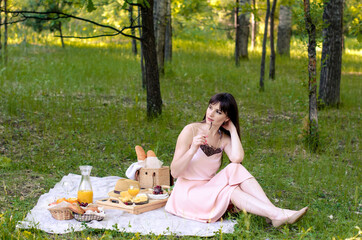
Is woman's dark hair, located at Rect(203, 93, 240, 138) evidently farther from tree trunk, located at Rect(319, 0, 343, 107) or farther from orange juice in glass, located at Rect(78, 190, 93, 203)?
tree trunk, located at Rect(319, 0, 343, 107)

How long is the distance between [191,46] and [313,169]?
11.6 meters

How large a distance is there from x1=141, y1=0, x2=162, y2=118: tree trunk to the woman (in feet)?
12.0

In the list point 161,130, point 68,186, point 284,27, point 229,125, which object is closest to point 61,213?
point 68,186

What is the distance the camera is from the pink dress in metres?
4.47

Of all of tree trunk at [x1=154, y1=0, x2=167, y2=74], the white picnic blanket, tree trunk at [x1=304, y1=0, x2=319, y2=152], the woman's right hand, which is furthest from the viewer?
tree trunk at [x1=154, y1=0, x2=167, y2=74]

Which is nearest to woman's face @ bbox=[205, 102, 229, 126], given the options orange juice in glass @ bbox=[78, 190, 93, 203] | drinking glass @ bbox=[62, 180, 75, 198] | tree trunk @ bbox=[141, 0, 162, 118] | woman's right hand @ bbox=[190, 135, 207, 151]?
woman's right hand @ bbox=[190, 135, 207, 151]

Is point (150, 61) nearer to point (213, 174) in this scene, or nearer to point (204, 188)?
point (213, 174)

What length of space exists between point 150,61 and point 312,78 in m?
2.85

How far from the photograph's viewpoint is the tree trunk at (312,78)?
270 inches

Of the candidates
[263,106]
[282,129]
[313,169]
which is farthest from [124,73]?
A: [313,169]

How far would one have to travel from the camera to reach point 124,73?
12.2 m

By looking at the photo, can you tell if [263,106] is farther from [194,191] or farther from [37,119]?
[194,191]

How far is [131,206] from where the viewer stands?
464 cm

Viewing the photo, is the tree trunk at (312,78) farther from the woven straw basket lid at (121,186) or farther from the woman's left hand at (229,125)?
the woven straw basket lid at (121,186)
